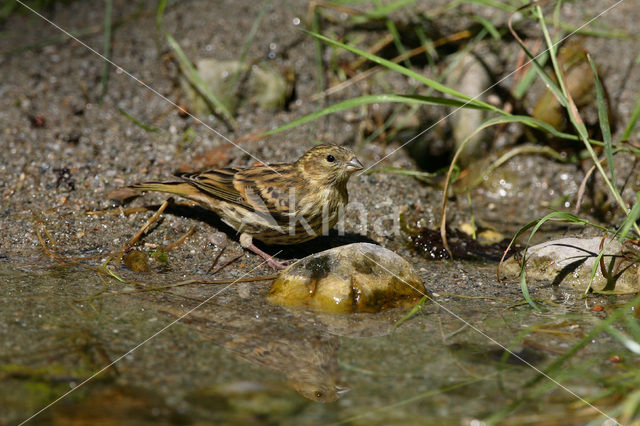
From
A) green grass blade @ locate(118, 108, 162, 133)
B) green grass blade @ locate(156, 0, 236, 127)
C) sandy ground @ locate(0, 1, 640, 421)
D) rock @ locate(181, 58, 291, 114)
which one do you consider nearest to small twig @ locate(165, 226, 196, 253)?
sandy ground @ locate(0, 1, 640, 421)

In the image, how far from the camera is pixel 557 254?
3697mm

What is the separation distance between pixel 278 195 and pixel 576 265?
1.78 meters

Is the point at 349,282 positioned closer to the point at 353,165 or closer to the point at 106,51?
the point at 353,165

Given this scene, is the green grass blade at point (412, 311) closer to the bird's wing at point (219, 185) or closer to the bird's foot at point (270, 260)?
the bird's foot at point (270, 260)

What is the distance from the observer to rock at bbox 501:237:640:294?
3494mm

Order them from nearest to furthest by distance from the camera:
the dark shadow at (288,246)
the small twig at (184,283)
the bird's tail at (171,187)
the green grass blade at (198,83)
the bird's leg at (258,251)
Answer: the small twig at (184,283), the bird's leg at (258,251), the bird's tail at (171,187), the dark shadow at (288,246), the green grass blade at (198,83)

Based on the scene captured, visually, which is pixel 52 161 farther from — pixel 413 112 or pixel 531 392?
pixel 531 392

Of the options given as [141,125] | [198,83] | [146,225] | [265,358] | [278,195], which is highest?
[198,83]

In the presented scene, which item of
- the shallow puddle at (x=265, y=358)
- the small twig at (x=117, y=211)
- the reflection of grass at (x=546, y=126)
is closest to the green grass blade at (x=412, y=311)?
the shallow puddle at (x=265, y=358)

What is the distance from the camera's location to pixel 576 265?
3.62m

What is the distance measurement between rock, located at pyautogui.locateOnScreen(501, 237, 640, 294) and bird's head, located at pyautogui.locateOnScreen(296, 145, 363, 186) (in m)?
1.12

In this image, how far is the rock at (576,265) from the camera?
3494mm

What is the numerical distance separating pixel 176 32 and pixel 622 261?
13.1 ft

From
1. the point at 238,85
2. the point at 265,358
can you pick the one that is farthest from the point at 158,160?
the point at 265,358
